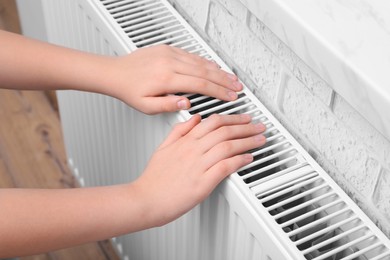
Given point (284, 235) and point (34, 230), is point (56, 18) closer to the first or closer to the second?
point (34, 230)

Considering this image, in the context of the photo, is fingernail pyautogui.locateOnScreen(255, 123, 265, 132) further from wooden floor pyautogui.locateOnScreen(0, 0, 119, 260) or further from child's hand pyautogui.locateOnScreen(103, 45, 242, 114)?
wooden floor pyautogui.locateOnScreen(0, 0, 119, 260)

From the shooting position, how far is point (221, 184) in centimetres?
69

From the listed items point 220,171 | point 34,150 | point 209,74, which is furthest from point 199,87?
point 34,150

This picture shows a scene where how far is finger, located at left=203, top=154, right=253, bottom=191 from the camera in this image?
68 cm

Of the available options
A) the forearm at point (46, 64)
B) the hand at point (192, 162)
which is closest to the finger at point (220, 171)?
the hand at point (192, 162)

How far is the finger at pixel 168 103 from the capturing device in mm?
738

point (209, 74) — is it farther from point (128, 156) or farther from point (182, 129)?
point (128, 156)

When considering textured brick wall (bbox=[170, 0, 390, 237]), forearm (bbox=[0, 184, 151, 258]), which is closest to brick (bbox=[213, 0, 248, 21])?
textured brick wall (bbox=[170, 0, 390, 237])

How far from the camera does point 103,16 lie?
866mm

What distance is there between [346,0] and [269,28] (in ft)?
0.28

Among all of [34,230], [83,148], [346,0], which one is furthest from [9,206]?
[83,148]

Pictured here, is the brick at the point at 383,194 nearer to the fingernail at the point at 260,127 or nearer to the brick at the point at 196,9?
the fingernail at the point at 260,127

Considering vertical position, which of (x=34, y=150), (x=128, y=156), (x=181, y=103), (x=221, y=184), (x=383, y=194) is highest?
(x=34, y=150)

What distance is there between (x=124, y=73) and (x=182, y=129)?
0.40 feet
